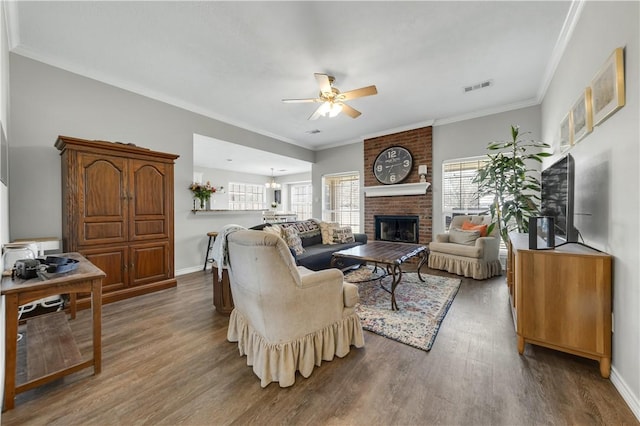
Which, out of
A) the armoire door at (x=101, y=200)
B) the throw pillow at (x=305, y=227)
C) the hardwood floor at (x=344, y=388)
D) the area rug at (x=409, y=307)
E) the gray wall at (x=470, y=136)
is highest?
the gray wall at (x=470, y=136)

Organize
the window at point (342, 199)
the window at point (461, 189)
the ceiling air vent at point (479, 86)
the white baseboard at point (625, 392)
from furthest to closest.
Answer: the window at point (342, 199), the window at point (461, 189), the ceiling air vent at point (479, 86), the white baseboard at point (625, 392)

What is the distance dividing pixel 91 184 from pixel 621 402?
472 cm

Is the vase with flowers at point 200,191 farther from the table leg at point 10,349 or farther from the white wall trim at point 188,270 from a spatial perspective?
the table leg at point 10,349

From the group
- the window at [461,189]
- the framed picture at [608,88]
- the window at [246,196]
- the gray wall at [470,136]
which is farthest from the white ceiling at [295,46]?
the window at [246,196]

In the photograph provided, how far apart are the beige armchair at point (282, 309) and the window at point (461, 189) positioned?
383 centimetres

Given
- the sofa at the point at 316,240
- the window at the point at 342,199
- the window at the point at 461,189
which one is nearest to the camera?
the sofa at the point at 316,240

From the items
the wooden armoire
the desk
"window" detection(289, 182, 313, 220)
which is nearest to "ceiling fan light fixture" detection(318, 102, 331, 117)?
the wooden armoire

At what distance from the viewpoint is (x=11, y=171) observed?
262 centimetres

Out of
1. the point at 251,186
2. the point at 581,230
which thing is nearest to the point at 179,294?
the point at 581,230

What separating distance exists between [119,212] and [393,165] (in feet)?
16.0

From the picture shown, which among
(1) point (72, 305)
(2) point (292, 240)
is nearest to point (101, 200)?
(1) point (72, 305)

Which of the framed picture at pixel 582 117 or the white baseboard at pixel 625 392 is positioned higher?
the framed picture at pixel 582 117

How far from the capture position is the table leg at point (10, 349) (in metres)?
1.35

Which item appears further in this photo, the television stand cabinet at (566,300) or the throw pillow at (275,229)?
the throw pillow at (275,229)
